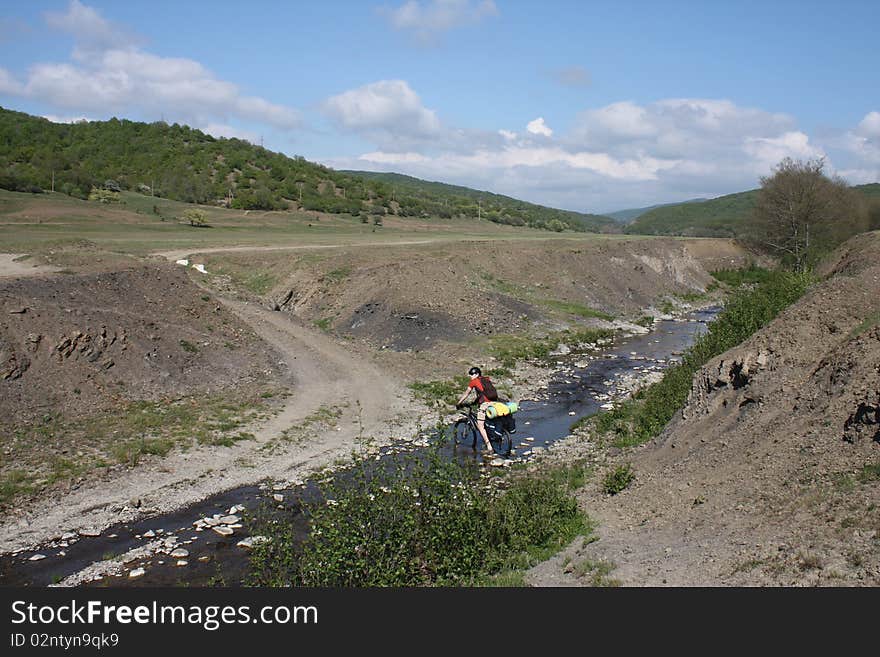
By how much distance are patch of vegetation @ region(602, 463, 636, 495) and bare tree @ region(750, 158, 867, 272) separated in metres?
48.9

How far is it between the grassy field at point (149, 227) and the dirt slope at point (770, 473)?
31463 millimetres

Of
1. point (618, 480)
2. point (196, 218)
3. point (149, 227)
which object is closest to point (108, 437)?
point (618, 480)

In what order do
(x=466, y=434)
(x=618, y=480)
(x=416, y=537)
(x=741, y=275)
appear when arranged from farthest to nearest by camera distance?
1. (x=741, y=275)
2. (x=466, y=434)
3. (x=618, y=480)
4. (x=416, y=537)

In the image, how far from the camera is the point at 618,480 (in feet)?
43.9

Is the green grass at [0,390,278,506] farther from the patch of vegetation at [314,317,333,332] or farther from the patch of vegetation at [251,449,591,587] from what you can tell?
the patch of vegetation at [314,317,333,332]

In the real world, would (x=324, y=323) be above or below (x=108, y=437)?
above

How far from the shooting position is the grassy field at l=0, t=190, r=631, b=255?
A: 159 ft

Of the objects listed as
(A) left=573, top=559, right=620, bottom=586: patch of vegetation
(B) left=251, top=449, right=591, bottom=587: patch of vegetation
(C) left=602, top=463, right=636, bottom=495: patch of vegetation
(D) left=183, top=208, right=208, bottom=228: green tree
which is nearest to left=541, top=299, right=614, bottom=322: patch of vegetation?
(C) left=602, top=463, right=636, bottom=495: patch of vegetation

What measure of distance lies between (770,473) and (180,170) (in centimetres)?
10797

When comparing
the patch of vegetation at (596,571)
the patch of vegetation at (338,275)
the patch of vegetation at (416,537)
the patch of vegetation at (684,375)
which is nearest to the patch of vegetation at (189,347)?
the patch of vegetation at (684,375)

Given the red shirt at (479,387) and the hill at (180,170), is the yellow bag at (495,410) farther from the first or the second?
the hill at (180,170)

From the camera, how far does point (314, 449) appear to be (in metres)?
18.6

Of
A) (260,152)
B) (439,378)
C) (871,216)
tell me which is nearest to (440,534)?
(439,378)

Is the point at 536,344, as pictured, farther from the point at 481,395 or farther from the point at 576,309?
the point at 481,395
